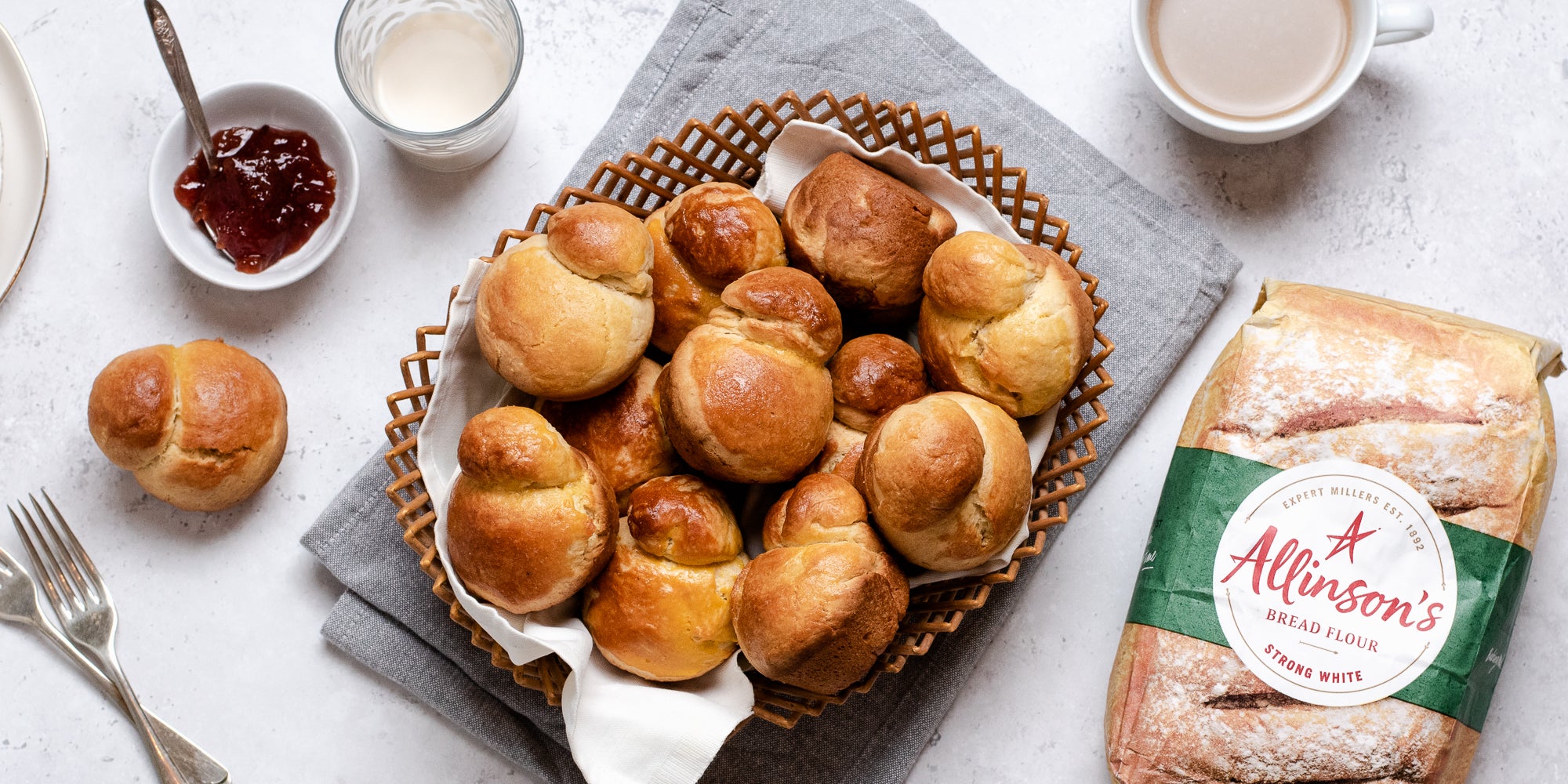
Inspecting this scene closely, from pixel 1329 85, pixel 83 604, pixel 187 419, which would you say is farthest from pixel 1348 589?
pixel 83 604

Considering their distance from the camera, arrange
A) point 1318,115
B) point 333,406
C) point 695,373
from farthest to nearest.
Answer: point 333,406
point 1318,115
point 695,373

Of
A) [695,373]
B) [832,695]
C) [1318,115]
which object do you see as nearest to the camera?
[695,373]

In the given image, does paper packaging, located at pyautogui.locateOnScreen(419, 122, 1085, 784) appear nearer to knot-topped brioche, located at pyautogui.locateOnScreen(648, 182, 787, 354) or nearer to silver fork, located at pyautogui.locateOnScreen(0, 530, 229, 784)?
knot-topped brioche, located at pyautogui.locateOnScreen(648, 182, 787, 354)

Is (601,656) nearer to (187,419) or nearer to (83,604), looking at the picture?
(187,419)

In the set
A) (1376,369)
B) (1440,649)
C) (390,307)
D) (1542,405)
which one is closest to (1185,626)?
(1440,649)

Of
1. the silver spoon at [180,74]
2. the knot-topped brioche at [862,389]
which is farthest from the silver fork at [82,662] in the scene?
the knot-topped brioche at [862,389]

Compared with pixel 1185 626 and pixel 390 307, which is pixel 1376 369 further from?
pixel 390 307

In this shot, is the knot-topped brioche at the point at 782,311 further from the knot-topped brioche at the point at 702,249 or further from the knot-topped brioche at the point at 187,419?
the knot-topped brioche at the point at 187,419
